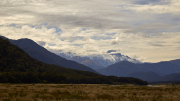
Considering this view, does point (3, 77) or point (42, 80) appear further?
point (42, 80)

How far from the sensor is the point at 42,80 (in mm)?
174750

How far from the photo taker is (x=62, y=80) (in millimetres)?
190125

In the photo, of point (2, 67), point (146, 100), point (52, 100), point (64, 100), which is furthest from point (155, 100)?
point (2, 67)

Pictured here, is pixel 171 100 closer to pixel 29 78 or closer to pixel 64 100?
pixel 64 100

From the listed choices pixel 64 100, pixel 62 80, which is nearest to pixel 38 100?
pixel 64 100

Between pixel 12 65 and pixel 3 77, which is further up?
pixel 12 65

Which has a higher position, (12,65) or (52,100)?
(12,65)

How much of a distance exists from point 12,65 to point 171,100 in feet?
612

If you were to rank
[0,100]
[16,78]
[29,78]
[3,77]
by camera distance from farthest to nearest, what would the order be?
[29,78] < [16,78] < [3,77] < [0,100]

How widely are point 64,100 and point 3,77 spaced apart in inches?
4396

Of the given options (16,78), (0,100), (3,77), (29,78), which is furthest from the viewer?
(29,78)

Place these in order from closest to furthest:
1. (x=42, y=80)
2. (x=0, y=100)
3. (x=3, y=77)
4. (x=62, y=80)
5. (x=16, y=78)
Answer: (x=0, y=100), (x=3, y=77), (x=16, y=78), (x=42, y=80), (x=62, y=80)

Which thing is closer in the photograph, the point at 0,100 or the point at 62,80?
the point at 0,100

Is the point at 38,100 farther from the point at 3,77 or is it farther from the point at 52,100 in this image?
the point at 3,77
